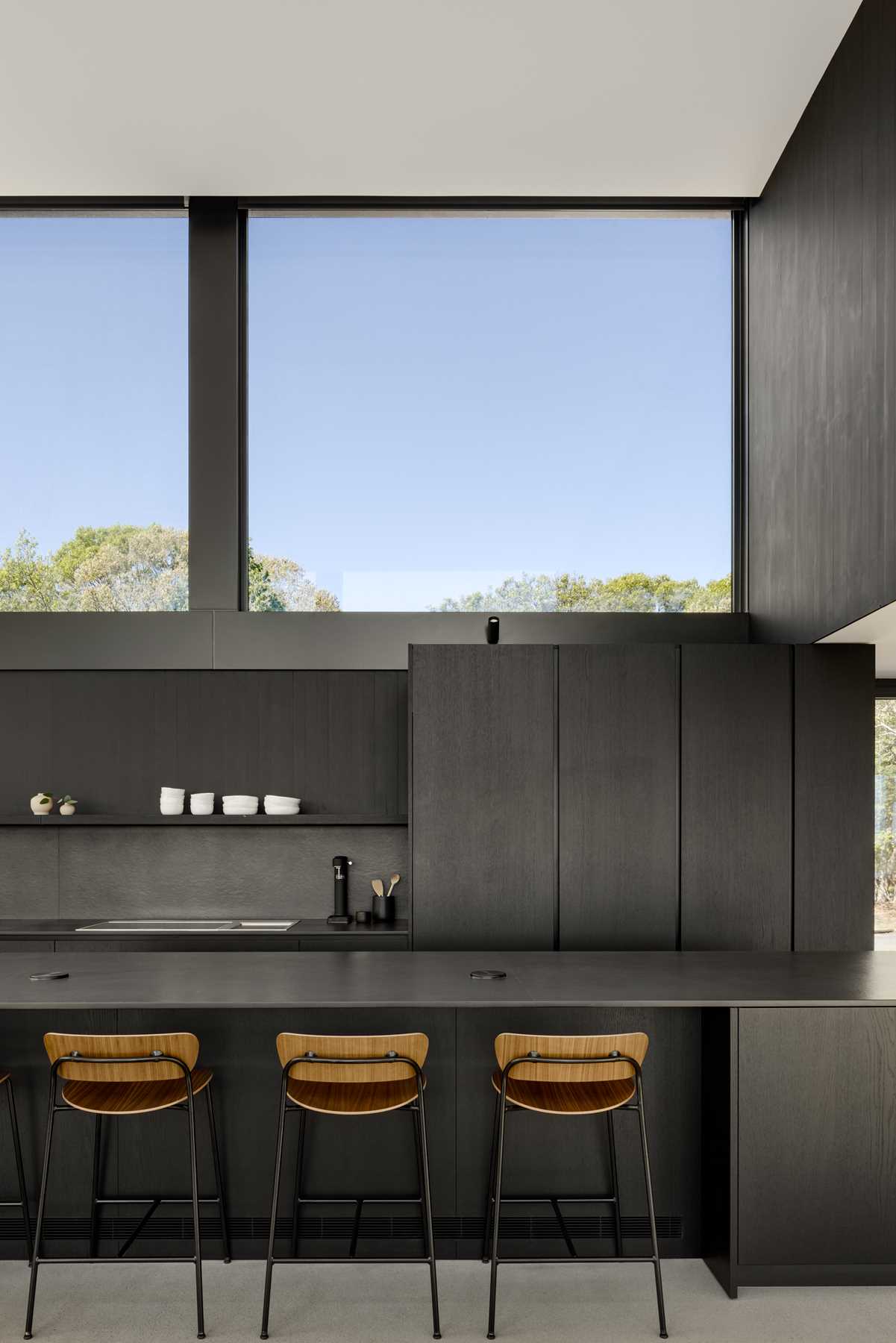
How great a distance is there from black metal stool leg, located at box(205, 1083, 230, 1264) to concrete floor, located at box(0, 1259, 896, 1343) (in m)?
0.07

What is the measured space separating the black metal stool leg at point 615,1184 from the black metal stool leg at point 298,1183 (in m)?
1.01

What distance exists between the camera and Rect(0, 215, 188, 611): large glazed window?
4.98 metres

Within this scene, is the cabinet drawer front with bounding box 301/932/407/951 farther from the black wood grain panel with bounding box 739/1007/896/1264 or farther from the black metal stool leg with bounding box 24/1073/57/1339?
the black wood grain panel with bounding box 739/1007/896/1264

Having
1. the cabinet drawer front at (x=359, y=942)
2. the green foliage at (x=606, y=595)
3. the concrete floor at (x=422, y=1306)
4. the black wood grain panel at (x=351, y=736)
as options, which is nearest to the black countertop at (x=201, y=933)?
the cabinet drawer front at (x=359, y=942)

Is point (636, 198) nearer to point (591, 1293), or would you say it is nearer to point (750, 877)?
point (750, 877)

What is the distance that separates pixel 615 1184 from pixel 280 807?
2.37 metres

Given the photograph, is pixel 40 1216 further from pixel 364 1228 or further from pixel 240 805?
pixel 240 805

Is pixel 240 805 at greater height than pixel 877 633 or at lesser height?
lesser

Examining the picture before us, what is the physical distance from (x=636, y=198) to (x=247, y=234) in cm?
200

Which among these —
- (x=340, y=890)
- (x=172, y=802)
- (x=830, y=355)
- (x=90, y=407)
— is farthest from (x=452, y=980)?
(x=90, y=407)

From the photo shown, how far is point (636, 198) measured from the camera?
4957mm

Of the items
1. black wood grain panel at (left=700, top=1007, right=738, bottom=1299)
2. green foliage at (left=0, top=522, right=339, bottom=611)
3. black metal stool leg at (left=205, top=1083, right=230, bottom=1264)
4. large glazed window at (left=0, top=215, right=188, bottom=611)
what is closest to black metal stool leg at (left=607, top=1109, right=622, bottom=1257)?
black wood grain panel at (left=700, top=1007, right=738, bottom=1299)

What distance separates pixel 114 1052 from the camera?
2801mm

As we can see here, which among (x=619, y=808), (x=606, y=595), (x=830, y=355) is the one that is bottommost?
(x=619, y=808)
